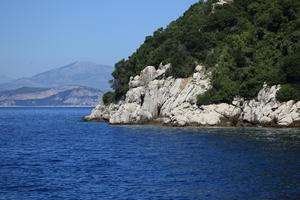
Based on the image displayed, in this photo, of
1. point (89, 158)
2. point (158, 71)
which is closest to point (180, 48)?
point (158, 71)

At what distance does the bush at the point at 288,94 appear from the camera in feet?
252

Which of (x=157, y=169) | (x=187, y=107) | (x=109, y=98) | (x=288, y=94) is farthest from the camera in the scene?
(x=109, y=98)

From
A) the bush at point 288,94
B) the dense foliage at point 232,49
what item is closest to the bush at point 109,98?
the dense foliage at point 232,49

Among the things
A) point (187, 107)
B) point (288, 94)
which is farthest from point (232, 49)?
point (288, 94)

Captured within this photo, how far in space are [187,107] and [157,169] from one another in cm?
5151

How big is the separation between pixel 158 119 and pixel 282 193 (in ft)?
225

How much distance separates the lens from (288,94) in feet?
254

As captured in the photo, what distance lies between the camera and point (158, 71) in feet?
340

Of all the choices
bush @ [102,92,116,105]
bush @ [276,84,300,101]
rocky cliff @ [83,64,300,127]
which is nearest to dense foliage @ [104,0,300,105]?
bush @ [276,84,300,101]

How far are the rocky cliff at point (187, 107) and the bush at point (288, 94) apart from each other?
91cm

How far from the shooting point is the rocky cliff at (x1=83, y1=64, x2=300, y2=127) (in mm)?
78250

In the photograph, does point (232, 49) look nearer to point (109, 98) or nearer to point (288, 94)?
point (288, 94)

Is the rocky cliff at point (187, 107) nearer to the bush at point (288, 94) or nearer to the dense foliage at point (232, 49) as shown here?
the bush at point (288, 94)

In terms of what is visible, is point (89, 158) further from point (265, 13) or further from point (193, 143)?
point (265, 13)
